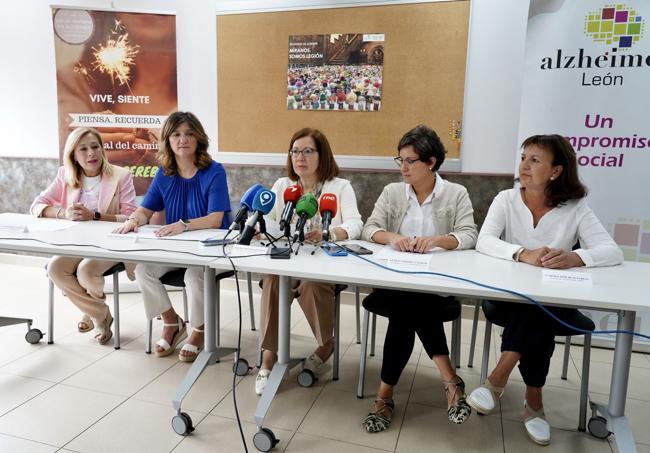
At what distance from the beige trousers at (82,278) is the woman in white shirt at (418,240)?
1532 millimetres

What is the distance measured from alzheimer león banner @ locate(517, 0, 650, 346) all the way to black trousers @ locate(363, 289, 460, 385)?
1315mm

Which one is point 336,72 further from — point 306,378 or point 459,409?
point 459,409

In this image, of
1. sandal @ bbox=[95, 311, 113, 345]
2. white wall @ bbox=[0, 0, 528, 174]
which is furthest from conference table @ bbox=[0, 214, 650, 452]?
white wall @ bbox=[0, 0, 528, 174]

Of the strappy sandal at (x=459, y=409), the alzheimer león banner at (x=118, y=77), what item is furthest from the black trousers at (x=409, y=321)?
the alzheimer león banner at (x=118, y=77)

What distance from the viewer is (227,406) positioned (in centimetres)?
215

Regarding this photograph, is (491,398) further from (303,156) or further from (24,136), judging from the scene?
(24,136)

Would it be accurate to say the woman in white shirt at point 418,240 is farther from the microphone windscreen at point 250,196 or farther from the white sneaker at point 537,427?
the microphone windscreen at point 250,196

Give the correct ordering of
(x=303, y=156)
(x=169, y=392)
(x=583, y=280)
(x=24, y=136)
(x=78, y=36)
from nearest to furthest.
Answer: (x=583, y=280) → (x=169, y=392) → (x=303, y=156) → (x=78, y=36) → (x=24, y=136)

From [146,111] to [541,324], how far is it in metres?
3.02

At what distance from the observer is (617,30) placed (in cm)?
256

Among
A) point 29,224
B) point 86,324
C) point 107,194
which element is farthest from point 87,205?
point 86,324

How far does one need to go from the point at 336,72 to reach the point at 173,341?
2.04 m

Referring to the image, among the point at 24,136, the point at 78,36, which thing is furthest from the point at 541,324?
the point at 24,136

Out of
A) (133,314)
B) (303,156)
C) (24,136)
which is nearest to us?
(303,156)
